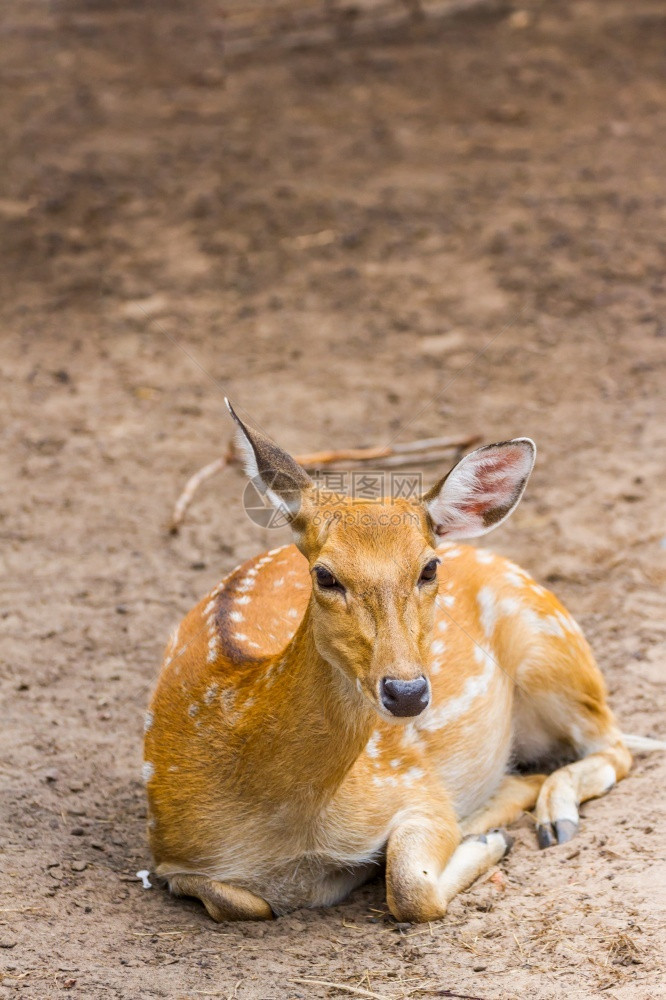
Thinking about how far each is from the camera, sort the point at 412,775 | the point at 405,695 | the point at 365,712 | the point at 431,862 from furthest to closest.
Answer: the point at 412,775 → the point at 431,862 → the point at 365,712 → the point at 405,695

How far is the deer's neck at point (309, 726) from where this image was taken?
136 inches

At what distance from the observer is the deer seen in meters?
3.33

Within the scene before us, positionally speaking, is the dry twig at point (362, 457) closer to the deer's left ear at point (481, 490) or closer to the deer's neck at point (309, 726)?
the deer's left ear at point (481, 490)

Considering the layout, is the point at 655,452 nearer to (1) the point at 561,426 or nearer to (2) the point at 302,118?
(1) the point at 561,426

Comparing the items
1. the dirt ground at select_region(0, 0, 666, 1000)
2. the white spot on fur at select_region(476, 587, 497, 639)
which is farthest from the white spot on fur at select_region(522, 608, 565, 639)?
the dirt ground at select_region(0, 0, 666, 1000)

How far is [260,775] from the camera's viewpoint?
11.8 feet

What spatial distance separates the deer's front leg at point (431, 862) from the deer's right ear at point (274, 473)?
1.10 m

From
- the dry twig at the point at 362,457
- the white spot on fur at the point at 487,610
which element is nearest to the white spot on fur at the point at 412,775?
the white spot on fur at the point at 487,610

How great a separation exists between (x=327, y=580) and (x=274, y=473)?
362mm

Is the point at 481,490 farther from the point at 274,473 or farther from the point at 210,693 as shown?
the point at 210,693

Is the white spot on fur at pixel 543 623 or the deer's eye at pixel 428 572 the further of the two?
the white spot on fur at pixel 543 623

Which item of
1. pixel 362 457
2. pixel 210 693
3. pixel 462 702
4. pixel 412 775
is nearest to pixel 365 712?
pixel 210 693

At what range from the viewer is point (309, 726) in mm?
3494

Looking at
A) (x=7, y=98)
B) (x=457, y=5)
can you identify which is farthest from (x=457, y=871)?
(x=457, y=5)
